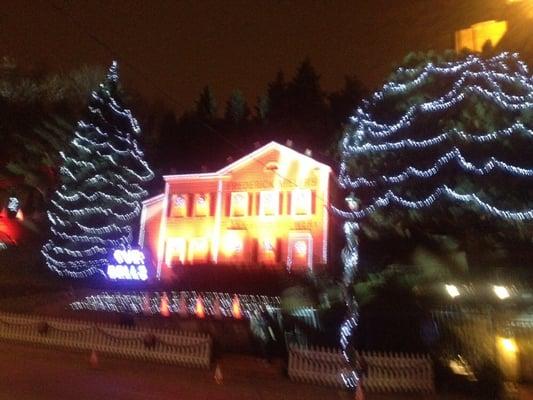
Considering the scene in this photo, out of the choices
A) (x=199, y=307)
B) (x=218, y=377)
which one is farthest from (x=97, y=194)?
(x=218, y=377)

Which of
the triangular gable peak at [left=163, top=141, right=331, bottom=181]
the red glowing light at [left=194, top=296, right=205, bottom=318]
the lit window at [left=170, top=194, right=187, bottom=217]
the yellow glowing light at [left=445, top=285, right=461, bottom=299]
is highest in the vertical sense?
the triangular gable peak at [left=163, top=141, right=331, bottom=181]

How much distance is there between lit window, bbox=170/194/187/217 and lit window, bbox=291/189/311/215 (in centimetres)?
596

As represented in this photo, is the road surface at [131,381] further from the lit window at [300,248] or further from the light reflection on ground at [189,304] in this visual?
the lit window at [300,248]

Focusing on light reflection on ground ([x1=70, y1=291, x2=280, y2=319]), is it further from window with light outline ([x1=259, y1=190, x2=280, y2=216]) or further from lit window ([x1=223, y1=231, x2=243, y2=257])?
window with light outline ([x1=259, y1=190, x2=280, y2=216])

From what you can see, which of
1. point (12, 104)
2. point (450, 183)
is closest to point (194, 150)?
point (12, 104)

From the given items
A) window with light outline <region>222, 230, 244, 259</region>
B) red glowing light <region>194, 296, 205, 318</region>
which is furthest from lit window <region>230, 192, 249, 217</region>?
red glowing light <region>194, 296, 205, 318</region>

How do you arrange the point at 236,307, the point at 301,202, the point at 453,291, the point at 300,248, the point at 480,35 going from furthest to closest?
the point at 301,202 → the point at 300,248 → the point at 236,307 → the point at 480,35 → the point at 453,291

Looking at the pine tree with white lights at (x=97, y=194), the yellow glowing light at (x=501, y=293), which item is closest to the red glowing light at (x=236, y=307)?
the yellow glowing light at (x=501, y=293)

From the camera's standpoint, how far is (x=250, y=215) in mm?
27406

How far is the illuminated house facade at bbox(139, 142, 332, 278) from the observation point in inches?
1027

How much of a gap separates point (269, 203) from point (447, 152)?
10066 mm

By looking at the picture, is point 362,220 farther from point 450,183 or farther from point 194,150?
point 194,150

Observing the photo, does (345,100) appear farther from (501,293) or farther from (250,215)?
(501,293)

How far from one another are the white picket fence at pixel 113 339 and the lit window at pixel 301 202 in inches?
492
